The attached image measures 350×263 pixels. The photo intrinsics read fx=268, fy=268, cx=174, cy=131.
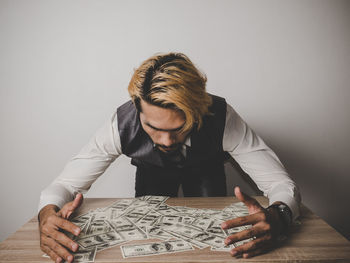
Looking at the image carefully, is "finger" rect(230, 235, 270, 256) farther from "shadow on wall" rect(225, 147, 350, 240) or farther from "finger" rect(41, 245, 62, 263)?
"shadow on wall" rect(225, 147, 350, 240)

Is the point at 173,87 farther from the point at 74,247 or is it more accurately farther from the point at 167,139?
the point at 74,247

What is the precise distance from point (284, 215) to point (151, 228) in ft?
1.63

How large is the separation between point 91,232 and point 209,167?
33.3 inches

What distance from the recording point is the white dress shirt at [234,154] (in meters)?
1.24

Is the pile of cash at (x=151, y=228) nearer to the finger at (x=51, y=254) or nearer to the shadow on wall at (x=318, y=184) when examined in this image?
the finger at (x=51, y=254)

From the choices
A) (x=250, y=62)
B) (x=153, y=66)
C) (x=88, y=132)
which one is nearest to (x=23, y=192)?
(x=88, y=132)

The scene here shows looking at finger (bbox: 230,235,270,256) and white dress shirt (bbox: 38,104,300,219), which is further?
white dress shirt (bbox: 38,104,300,219)

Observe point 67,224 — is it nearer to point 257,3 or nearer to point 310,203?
point 257,3

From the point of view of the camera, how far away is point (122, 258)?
81 centimetres

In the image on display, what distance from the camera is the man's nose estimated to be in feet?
3.92

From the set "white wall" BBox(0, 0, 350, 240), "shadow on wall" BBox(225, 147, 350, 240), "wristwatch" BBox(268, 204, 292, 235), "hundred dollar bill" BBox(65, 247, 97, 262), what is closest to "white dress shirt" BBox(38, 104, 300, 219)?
"wristwatch" BBox(268, 204, 292, 235)

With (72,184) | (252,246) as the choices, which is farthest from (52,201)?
(252,246)

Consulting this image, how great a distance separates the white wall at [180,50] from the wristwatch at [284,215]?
1222 mm

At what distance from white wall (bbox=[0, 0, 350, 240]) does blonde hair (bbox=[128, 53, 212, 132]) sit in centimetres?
93
